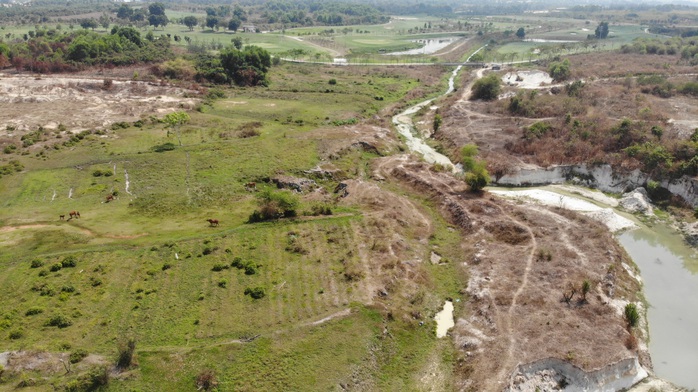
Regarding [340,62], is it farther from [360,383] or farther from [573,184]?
[360,383]

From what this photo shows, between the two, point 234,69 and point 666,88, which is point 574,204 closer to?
point 666,88

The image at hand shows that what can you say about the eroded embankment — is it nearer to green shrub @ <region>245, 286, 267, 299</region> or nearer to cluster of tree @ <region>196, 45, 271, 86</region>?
green shrub @ <region>245, 286, 267, 299</region>

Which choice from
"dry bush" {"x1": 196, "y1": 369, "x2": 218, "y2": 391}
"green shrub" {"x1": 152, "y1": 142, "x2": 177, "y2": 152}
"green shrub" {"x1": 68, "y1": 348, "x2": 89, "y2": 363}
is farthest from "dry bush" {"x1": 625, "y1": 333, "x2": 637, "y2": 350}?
"green shrub" {"x1": 152, "y1": 142, "x2": 177, "y2": 152}

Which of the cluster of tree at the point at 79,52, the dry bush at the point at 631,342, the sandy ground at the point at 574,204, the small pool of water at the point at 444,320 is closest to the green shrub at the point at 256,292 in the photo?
the small pool of water at the point at 444,320

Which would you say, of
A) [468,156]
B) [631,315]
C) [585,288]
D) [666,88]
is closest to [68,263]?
[585,288]

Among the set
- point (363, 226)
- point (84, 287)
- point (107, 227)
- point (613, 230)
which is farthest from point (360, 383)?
point (613, 230)
